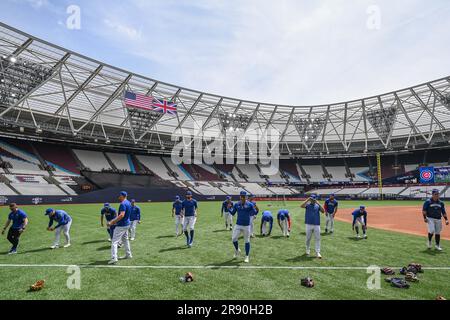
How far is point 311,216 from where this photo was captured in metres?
9.74

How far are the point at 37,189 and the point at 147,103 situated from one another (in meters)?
20.2

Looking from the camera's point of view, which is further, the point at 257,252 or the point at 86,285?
the point at 257,252

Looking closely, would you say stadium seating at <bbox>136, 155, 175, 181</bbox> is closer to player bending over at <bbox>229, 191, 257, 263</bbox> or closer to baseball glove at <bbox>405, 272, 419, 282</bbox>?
player bending over at <bbox>229, 191, 257, 263</bbox>

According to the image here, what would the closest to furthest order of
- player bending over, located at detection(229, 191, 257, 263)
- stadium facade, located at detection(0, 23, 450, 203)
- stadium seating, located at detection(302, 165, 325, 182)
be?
player bending over, located at detection(229, 191, 257, 263) < stadium facade, located at detection(0, 23, 450, 203) < stadium seating, located at detection(302, 165, 325, 182)

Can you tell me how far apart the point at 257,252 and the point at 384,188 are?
191ft

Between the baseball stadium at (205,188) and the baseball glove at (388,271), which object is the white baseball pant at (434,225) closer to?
the baseball stadium at (205,188)

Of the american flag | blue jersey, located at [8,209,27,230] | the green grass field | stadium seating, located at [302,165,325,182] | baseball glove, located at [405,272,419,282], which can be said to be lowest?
the green grass field

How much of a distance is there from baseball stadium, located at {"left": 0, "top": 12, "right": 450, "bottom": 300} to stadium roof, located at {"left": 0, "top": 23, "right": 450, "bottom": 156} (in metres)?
0.28

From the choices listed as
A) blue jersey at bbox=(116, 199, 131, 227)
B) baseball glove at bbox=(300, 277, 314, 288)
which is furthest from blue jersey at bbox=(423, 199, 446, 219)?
blue jersey at bbox=(116, 199, 131, 227)

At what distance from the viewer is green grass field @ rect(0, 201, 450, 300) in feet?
19.8

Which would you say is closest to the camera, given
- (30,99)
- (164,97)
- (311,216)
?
(311,216)

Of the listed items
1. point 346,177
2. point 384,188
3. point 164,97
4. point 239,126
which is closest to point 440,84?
point 384,188

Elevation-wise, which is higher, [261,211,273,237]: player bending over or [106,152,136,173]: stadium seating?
[106,152,136,173]: stadium seating

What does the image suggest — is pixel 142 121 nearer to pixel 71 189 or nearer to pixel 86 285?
pixel 71 189
